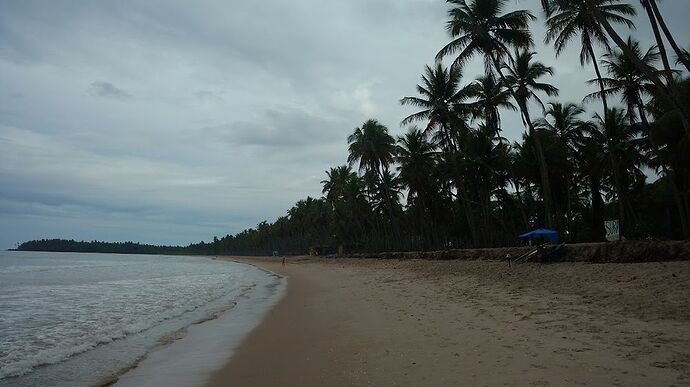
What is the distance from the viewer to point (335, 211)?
77938 millimetres

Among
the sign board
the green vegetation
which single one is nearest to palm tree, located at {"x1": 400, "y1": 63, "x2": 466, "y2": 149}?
the green vegetation

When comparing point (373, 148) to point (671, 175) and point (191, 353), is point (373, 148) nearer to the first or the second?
point (671, 175)

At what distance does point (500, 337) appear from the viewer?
7031 millimetres

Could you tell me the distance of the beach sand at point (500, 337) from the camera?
522cm

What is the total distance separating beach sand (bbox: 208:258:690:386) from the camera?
5.22 m

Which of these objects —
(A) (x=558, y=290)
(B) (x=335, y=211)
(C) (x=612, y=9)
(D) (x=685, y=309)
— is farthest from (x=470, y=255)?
(B) (x=335, y=211)

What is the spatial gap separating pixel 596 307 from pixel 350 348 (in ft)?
16.0

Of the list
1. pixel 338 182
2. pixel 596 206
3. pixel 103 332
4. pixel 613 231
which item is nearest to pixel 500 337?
pixel 103 332

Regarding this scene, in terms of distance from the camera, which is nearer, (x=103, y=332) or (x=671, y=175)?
(x=103, y=332)

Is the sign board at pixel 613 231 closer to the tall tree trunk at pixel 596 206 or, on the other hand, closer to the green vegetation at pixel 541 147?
the green vegetation at pixel 541 147

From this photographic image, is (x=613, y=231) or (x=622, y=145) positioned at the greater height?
(x=622, y=145)

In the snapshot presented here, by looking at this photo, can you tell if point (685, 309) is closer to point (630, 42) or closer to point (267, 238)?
point (630, 42)

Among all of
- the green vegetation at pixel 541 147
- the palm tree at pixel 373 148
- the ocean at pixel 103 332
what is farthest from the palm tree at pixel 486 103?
the ocean at pixel 103 332

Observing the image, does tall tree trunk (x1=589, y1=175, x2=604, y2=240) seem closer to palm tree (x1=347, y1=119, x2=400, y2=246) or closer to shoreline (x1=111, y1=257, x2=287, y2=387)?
palm tree (x1=347, y1=119, x2=400, y2=246)
